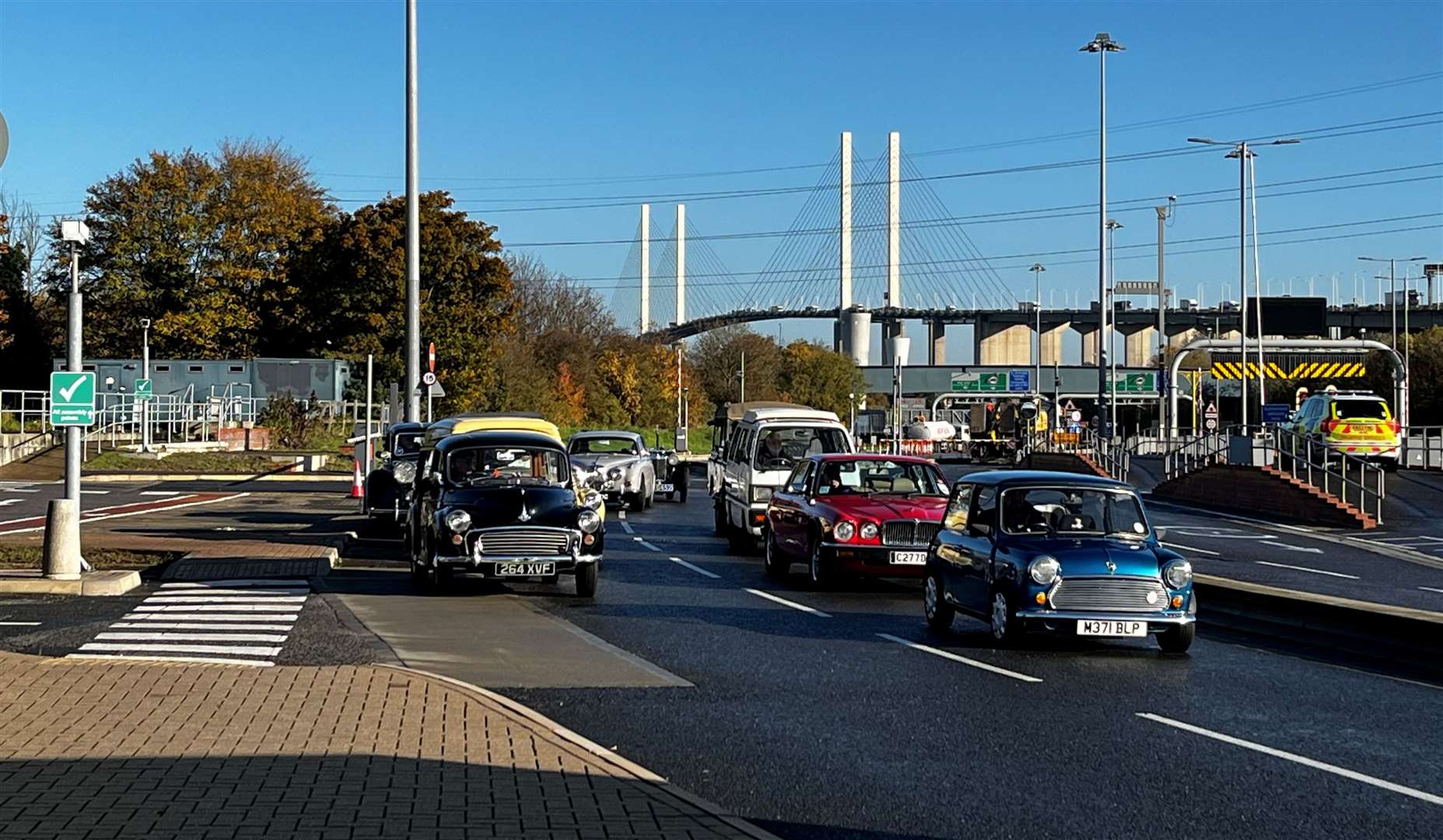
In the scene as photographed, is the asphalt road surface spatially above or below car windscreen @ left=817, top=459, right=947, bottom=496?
below

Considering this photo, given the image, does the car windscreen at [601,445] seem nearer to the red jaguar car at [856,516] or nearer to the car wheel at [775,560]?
the car wheel at [775,560]

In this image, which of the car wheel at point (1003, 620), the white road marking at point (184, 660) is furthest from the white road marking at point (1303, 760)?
the white road marking at point (184, 660)

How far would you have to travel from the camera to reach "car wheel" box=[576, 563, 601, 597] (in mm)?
17891

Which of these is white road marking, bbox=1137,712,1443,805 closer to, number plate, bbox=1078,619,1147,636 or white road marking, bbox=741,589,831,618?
number plate, bbox=1078,619,1147,636

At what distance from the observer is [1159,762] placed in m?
9.12

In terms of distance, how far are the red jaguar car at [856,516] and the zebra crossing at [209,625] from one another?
5595 mm

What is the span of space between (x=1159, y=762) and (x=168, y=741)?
537 cm

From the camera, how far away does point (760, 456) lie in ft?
82.0

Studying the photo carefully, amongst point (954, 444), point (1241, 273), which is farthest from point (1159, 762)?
point (954, 444)

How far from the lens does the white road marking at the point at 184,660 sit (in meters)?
12.3

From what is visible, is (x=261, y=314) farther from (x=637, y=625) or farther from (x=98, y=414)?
(x=637, y=625)

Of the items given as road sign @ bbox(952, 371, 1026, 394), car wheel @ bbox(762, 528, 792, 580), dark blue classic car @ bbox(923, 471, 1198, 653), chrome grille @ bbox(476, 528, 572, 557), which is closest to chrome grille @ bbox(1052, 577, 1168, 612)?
dark blue classic car @ bbox(923, 471, 1198, 653)

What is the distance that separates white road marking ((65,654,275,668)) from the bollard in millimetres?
5236

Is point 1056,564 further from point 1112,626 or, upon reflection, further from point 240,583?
point 240,583
